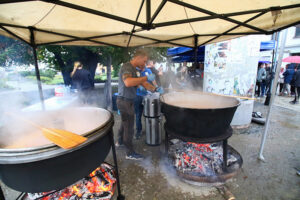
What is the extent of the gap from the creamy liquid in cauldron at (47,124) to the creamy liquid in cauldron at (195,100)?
1413 mm

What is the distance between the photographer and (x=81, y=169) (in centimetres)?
154

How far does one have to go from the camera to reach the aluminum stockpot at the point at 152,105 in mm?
3590

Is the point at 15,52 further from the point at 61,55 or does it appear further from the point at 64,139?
the point at 64,139

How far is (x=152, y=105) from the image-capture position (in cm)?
361

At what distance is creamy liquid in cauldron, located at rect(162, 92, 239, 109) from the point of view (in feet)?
9.65

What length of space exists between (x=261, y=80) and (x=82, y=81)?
400 inches

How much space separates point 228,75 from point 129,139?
3.32 metres

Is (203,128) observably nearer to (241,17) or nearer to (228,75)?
(241,17)

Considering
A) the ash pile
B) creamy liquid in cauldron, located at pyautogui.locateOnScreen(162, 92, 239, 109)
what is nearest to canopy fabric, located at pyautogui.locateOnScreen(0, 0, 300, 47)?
creamy liquid in cauldron, located at pyautogui.locateOnScreen(162, 92, 239, 109)

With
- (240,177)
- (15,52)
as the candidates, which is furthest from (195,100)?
(15,52)

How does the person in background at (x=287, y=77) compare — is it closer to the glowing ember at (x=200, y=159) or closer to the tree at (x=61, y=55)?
the tree at (x=61, y=55)

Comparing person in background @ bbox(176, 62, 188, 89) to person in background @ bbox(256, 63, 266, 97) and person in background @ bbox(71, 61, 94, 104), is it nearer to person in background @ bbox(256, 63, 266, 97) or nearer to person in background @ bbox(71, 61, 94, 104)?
person in background @ bbox(71, 61, 94, 104)

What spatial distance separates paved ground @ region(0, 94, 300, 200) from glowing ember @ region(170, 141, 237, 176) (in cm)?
24

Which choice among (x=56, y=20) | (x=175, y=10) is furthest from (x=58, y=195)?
(x=175, y=10)
